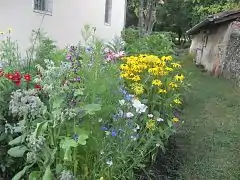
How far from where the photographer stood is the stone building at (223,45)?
495 inches

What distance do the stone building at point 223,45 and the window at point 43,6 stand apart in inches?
205

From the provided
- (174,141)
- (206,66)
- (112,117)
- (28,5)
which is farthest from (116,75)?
(206,66)

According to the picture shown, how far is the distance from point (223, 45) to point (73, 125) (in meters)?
13.1

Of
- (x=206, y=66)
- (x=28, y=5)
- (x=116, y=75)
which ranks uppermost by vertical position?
(x=28, y=5)

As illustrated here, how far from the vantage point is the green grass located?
491 centimetres

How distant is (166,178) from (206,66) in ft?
49.2

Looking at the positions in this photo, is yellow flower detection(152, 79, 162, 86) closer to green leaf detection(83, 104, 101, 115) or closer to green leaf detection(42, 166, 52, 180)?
green leaf detection(83, 104, 101, 115)

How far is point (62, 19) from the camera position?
10484 millimetres

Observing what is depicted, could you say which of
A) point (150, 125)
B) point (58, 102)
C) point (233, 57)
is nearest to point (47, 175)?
point (58, 102)

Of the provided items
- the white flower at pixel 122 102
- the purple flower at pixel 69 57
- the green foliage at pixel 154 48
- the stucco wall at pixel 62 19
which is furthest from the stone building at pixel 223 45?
the white flower at pixel 122 102

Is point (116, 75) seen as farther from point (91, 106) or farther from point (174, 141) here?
point (174, 141)

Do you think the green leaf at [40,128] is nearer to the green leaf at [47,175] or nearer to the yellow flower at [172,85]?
the green leaf at [47,175]

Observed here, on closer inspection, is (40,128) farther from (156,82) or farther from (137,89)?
(156,82)

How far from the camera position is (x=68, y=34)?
35.9 ft
